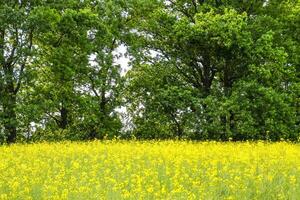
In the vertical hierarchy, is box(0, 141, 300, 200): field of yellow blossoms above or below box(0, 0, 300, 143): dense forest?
below

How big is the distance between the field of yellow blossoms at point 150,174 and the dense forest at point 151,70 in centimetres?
917

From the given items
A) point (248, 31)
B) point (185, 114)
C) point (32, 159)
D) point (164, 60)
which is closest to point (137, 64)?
point (164, 60)

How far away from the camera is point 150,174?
1188cm

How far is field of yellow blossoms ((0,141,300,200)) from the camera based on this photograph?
9969mm

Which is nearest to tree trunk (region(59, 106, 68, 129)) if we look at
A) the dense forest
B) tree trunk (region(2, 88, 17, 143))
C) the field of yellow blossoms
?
the dense forest

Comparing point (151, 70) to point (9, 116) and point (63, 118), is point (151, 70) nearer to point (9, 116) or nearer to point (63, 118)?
point (63, 118)

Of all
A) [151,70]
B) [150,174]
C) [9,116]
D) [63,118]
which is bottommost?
[150,174]

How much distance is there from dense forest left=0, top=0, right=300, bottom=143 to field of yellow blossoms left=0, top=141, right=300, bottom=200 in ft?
30.1

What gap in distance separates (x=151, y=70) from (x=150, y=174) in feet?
63.8

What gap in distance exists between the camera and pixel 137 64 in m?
31.0

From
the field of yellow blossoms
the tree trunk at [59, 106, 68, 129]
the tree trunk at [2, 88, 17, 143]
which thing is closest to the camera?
the field of yellow blossoms

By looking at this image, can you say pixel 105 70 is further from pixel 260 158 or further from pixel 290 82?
pixel 260 158

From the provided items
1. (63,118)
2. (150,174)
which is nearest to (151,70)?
(63,118)

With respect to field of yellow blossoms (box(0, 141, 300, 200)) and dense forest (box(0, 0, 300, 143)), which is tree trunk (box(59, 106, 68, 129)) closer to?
dense forest (box(0, 0, 300, 143))
